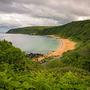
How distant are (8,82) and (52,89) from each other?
5.88 ft

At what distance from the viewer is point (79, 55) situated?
41188 millimetres

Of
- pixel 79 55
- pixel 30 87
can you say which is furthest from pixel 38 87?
pixel 79 55

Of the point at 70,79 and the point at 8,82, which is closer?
the point at 8,82

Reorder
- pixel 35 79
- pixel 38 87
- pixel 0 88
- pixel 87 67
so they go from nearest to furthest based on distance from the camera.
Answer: pixel 0 88
pixel 38 87
pixel 35 79
pixel 87 67

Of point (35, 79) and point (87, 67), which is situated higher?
point (35, 79)

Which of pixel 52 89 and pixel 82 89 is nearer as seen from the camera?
pixel 52 89

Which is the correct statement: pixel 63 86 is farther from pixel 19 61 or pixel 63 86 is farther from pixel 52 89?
pixel 19 61

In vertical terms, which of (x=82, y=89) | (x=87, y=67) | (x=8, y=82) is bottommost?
(x=87, y=67)

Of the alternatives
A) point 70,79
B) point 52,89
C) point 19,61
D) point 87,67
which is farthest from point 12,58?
point 87,67

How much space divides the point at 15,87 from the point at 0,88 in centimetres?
53

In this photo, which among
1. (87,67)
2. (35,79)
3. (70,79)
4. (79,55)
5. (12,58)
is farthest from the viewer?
(79,55)

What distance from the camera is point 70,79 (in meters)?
12.2

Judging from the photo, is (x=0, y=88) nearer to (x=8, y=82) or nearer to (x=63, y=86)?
(x=8, y=82)

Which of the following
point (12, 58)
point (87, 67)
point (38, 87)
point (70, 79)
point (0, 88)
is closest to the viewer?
point (0, 88)
